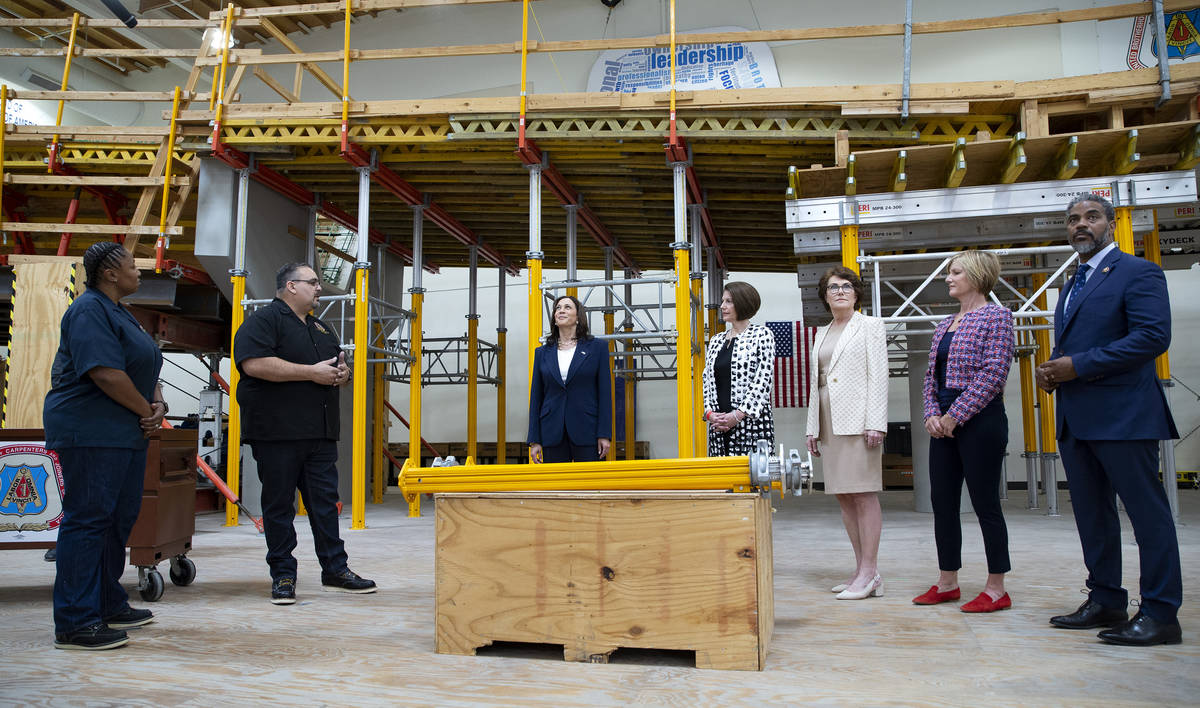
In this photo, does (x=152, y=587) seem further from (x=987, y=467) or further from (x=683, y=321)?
(x=683, y=321)

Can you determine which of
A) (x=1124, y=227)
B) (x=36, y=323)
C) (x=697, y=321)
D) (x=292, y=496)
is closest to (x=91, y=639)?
(x=292, y=496)

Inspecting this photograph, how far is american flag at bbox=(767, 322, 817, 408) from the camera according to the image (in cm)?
1452

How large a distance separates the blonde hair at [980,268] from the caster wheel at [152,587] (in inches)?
171

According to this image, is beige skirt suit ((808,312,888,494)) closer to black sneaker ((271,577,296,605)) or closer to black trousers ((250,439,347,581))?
black trousers ((250,439,347,581))

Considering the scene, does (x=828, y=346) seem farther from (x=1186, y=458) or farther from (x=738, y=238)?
(x=1186, y=458)

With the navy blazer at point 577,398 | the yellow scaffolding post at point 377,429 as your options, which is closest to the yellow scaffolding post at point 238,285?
the yellow scaffolding post at point 377,429

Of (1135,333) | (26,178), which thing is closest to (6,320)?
(26,178)

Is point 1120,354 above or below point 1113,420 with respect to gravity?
above

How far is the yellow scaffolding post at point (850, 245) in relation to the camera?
6.77 meters

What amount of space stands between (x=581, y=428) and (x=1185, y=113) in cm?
631

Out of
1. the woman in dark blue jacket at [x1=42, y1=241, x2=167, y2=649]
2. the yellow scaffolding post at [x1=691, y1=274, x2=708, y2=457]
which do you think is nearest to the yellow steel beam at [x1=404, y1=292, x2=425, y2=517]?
the yellow scaffolding post at [x1=691, y1=274, x2=708, y2=457]

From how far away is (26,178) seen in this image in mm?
8977

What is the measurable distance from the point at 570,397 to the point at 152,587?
2.58m

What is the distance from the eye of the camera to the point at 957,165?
654 centimetres
